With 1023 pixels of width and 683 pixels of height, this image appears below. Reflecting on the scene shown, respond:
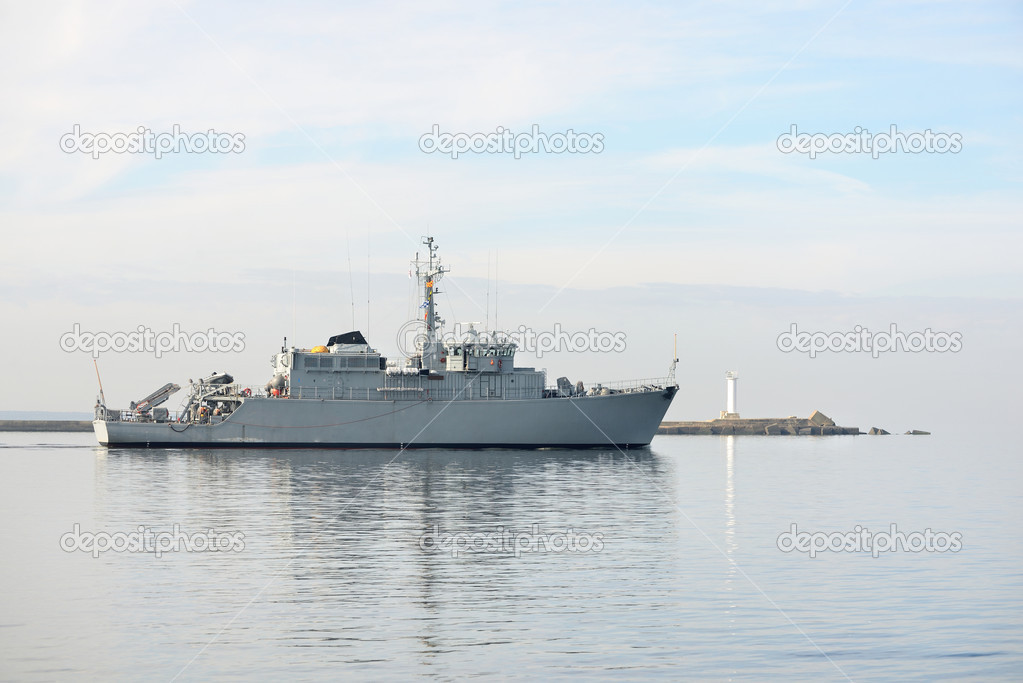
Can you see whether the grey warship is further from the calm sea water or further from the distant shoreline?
the distant shoreline

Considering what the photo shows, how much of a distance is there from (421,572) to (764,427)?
402 feet

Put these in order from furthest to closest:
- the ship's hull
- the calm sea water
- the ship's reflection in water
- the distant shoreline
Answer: the distant shoreline < the ship's hull < the ship's reflection in water < the calm sea water

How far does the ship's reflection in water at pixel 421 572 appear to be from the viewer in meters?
14.0

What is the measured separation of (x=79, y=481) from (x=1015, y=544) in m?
36.5

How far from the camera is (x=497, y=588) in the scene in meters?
18.1

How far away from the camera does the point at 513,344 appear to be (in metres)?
61.8

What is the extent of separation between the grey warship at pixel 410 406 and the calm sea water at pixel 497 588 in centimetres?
2194

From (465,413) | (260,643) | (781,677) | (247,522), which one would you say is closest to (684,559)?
(781,677)

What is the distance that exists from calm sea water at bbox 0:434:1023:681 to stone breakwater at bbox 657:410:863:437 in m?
95.7

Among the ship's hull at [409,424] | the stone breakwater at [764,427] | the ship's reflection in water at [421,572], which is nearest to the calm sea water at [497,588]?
the ship's reflection in water at [421,572]

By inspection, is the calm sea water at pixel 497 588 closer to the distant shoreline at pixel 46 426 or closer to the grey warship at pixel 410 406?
the grey warship at pixel 410 406

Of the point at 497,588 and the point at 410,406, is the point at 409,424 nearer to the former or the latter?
the point at 410,406

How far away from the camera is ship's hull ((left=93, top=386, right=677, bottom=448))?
59.9m

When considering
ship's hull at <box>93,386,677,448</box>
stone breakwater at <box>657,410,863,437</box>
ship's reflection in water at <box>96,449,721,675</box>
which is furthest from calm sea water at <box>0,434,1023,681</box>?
stone breakwater at <box>657,410,863,437</box>
